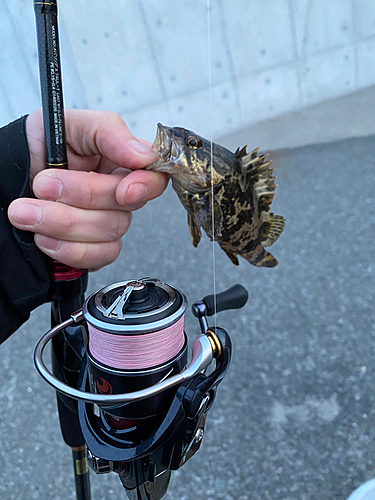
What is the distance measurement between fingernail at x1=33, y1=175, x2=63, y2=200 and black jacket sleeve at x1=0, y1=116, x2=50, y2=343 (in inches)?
1.6

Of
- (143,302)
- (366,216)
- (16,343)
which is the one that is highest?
(143,302)

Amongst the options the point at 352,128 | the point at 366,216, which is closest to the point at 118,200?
the point at 366,216

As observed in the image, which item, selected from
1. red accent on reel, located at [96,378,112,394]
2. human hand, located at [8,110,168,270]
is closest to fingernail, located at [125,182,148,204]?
human hand, located at [8,110,168,270]

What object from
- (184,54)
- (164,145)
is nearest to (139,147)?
(164,145)

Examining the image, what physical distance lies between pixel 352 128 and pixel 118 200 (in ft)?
10.9

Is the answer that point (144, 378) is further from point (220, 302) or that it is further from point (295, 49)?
point (295, 49)

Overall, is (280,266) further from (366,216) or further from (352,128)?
(352,128)

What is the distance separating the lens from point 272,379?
1387mm

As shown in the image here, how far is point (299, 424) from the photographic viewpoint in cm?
122

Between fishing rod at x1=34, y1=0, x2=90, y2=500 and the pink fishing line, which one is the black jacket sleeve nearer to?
fishing rod at x1=34, y1=0, x2=90, y2=500

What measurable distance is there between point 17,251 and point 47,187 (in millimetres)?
119

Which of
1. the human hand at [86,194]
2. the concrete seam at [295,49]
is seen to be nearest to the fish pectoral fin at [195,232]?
the human hand at [86,194]

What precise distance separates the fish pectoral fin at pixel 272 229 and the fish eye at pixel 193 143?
0.26m

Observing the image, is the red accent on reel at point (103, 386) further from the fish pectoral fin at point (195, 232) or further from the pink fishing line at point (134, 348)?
the fish pectoral fin at point (195, 232)
